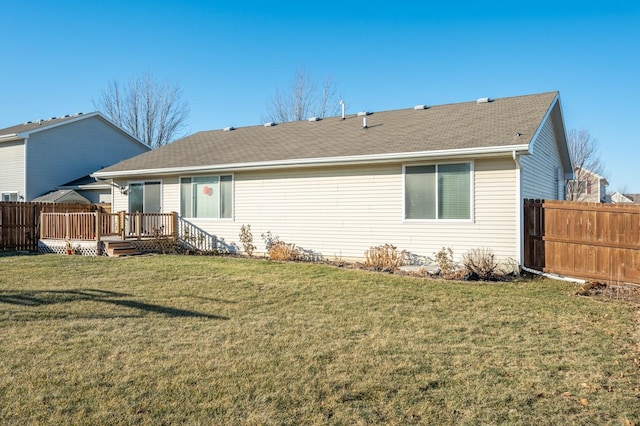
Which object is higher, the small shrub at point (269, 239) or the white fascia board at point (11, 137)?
the white fascia board at point (11, 137)

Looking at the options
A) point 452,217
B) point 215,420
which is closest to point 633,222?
point 452,217

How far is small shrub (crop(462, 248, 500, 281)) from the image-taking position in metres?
9.36

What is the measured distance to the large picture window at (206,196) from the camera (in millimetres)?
13891

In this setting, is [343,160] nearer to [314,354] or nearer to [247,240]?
[247,240]

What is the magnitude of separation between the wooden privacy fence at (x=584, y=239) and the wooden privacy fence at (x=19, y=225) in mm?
15280

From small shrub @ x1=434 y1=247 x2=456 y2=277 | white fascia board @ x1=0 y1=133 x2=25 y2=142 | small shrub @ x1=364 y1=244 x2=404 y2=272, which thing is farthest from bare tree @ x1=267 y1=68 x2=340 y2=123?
small shrub @ x1=434 y1=247 x2=456 y2=277

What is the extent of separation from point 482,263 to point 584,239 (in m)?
2.01

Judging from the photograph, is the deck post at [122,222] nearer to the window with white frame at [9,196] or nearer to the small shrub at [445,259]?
the small shrub at [445,259]

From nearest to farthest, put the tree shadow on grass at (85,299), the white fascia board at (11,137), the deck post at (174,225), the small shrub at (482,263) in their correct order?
the tree shadow on grass at (85,299) < the small shrub at (482,263) < the deck post at (174,225) < the white fascia board at (11,137)

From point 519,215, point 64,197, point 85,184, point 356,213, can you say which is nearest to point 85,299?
point 356,213

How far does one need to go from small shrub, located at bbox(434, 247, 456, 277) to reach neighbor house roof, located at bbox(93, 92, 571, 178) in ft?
7.34

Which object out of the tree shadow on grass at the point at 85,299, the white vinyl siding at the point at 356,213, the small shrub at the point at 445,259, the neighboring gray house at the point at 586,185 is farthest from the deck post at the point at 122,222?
the neighboring gray house at the point at 586,185

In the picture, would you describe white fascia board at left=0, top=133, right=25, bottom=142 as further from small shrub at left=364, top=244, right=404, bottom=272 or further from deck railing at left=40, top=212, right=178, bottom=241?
small shrub at left=364, top=244, right=404, bottom=272

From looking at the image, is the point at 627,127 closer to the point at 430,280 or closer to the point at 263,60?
the point at 263,60
